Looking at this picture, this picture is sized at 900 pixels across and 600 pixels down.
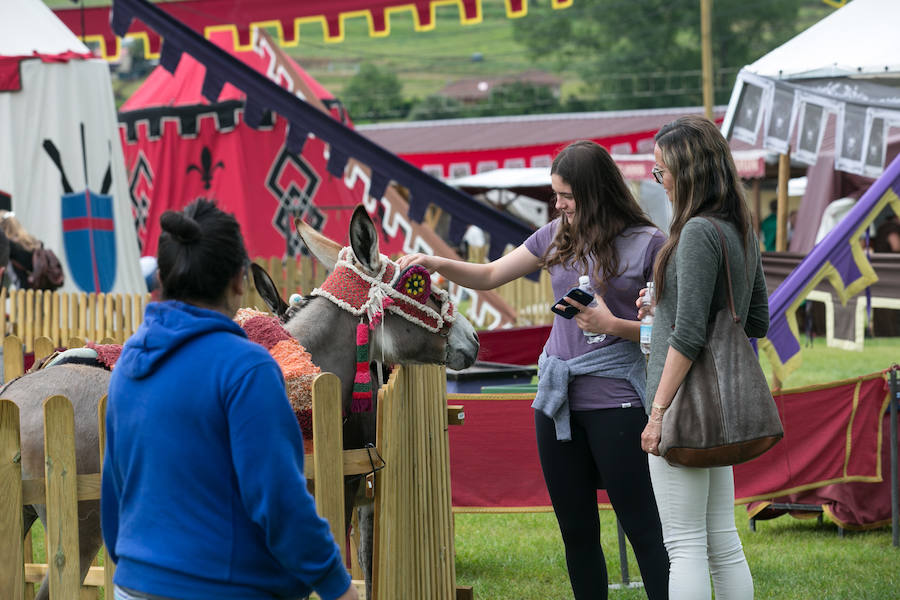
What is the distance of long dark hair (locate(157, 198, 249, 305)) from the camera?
235 centimetres

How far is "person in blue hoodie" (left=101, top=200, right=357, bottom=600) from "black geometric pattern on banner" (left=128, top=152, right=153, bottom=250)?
47.3ft

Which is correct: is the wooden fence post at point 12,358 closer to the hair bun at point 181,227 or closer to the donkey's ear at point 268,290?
the donkey's ear at point 268,290

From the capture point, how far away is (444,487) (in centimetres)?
440

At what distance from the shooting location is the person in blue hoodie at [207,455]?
7.44 ft

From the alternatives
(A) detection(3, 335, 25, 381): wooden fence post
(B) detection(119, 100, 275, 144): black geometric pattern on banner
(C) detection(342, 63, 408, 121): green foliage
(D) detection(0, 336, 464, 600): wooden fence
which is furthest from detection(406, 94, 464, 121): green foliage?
(D) detection(0, 336, 464, 600): wooden fence

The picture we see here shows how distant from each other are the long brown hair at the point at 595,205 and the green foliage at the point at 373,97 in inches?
2224

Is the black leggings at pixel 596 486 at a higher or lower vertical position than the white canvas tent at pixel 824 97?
lower

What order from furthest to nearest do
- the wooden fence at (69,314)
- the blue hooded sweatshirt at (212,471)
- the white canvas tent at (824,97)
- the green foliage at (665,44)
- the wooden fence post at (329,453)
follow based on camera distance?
the green foliage at (665,44), the wooden fence at (69,314), the white canvas tent at (824,97), the wooden fence post at (329,453), the blue hooded sweatshirt at (212,471)

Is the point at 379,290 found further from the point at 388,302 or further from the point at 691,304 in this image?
the point at 691,304

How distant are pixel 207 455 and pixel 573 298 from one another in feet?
5.63

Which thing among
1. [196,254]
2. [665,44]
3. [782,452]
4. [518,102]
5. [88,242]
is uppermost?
[665,44]

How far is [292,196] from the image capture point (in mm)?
15750

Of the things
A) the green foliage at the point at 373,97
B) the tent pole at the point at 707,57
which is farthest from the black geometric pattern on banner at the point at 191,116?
the green foliage at the point at 373,97

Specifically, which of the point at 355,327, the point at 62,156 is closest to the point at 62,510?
the point at 355,327
